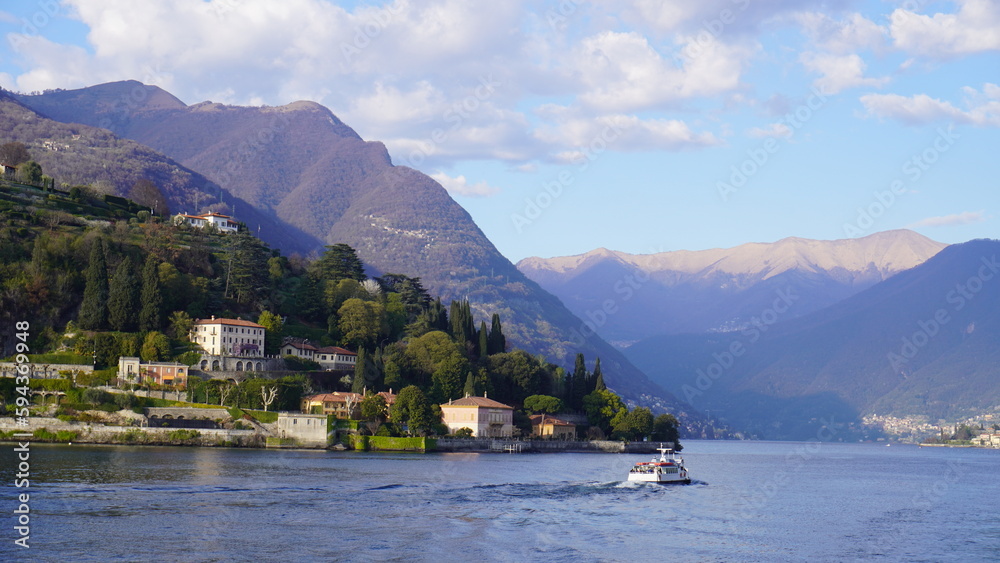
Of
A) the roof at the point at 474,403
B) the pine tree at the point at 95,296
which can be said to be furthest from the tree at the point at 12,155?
the roof at the point at 474,403

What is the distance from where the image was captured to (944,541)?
5194 centimetres

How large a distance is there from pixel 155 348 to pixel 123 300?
281 inches

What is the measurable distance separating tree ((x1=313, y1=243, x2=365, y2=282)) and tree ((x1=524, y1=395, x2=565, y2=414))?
102 feet

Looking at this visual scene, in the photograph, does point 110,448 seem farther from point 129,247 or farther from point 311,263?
point 311,263

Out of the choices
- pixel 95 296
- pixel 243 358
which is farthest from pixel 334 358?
pixel 95 296

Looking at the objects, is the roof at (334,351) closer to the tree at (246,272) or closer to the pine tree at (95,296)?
the tree at (246,272)

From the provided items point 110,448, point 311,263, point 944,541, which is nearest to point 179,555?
point 944,541

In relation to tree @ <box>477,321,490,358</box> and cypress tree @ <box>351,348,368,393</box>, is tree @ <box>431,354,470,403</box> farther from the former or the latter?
tree @ <box>477,321,490,358</box>

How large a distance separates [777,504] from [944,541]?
53.6 ft

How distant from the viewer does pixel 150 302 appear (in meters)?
110

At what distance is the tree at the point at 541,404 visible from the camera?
127 metres

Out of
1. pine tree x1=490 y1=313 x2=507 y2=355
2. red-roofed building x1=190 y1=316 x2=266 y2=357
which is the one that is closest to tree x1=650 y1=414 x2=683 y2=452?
pine tree x1=490 y1=313 x2=507 y2=355

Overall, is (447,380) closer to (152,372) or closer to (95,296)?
(152,372)

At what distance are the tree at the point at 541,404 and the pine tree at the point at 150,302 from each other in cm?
4424
